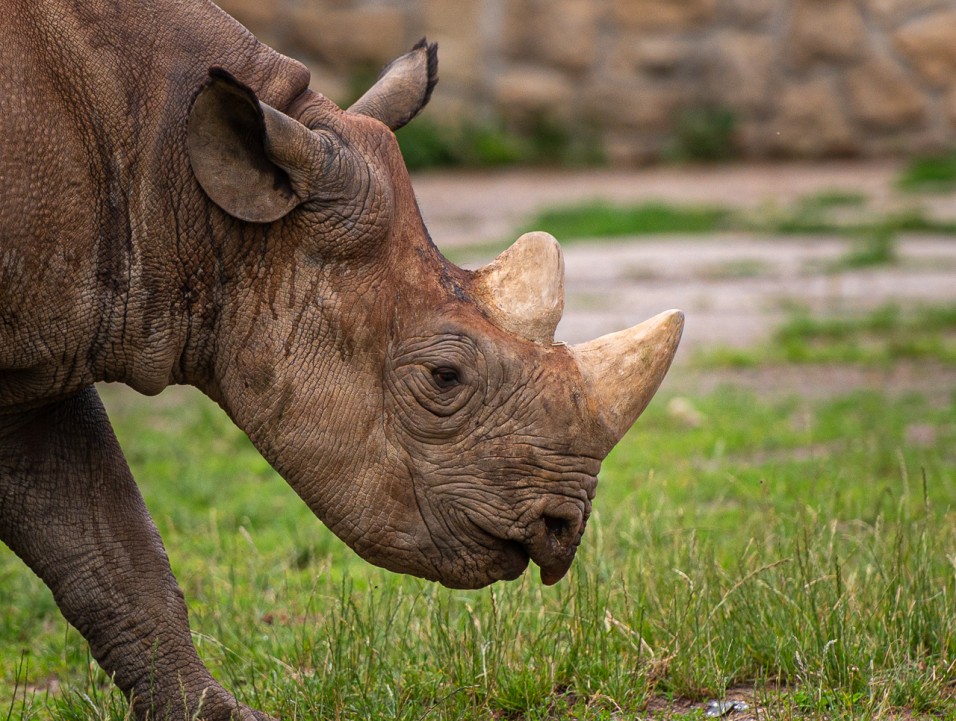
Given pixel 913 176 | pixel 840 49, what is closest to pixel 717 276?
pixel 913 176

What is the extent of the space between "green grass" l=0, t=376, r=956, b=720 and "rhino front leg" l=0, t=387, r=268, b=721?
157 millimetres

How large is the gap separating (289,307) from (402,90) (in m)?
0.78

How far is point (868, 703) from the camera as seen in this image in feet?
11.9

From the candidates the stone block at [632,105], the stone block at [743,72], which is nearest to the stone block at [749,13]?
the stone block at [743,72]

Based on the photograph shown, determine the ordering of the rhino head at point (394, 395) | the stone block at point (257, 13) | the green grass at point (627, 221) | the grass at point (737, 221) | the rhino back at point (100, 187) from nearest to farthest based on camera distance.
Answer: the rhino back at point (100, 187) < the rhino head at point (394, 395) < the grass at point (737, 221) < the green grass at point (627, 221) < the stone block at point (257, 13)

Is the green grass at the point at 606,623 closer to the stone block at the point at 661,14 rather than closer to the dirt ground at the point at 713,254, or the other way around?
the dirt ground at the point at 713,254

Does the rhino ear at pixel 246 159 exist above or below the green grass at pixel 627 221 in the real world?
below

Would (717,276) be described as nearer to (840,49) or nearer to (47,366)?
(840,49)

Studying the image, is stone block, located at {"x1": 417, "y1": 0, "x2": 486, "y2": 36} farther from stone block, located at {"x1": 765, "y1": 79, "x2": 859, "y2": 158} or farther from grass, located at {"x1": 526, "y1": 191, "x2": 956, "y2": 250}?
stone block, located at {"x1": 765, "y1": 79, "x2": 859, "y2": 158}

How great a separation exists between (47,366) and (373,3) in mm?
12535

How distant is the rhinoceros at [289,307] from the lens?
3.37m

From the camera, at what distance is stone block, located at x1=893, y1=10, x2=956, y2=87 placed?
50.3 feet

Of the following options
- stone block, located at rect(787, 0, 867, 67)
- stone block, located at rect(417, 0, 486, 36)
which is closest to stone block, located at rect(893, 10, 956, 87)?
stone block, located at rect(787, 0, 867, 67)

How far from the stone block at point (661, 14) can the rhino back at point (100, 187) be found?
41.2 feet
